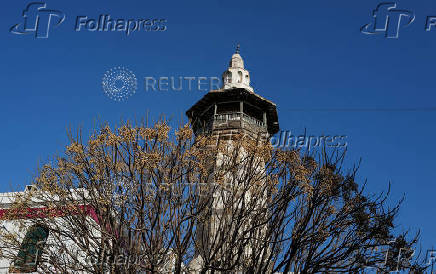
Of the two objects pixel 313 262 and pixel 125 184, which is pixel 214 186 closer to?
pixel 125 184

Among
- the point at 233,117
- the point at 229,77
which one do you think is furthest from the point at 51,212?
the point at 229,77

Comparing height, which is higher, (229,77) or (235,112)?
(229,77)

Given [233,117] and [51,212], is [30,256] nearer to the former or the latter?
[51,212]

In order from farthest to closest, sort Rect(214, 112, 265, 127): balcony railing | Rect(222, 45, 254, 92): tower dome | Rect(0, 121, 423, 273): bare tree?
Rect(222, 45, 254, 92): tower dome
Rect(214, 112, 265, 127): balcony railing
Rect(0, 121, 423, 273): bare tree

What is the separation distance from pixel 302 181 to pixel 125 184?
5.32 metres

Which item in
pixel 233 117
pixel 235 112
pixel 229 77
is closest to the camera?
pixel 235 112

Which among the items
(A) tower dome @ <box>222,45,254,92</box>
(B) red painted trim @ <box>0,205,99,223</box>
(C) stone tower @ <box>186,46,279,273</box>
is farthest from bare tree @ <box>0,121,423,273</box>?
(A) tower dome @ <box>222,45,254,92</box>

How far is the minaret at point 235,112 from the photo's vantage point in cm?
2669

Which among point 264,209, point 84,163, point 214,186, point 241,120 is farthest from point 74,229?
point 241,120

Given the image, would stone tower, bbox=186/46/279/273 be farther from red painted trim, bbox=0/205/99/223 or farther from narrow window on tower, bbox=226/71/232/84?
red painted trim, bbox=0/205/99/223

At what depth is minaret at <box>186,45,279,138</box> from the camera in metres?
26.7

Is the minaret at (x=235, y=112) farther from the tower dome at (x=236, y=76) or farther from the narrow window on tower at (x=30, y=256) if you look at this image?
the narrow window on tower at (x=30, y=256)

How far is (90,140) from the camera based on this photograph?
13.5m

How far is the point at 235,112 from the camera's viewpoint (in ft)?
88.3
